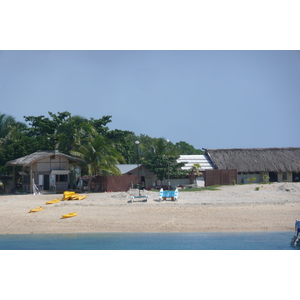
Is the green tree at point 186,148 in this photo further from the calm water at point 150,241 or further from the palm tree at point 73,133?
the calm water at point 150,241

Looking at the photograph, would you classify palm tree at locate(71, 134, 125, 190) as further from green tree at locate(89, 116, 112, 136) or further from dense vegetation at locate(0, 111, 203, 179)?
green tree at locate(89, 116, 112, 136)

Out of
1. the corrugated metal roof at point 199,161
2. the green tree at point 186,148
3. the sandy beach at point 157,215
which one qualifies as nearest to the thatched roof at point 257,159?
the corrugated metal roof at point 199,161

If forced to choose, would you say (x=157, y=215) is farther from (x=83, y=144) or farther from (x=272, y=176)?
(x=272, y=176)

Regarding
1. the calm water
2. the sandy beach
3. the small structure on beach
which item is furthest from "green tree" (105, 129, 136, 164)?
the calm water

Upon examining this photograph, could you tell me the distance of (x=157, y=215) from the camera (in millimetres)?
17125

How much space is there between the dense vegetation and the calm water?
12.0 meters

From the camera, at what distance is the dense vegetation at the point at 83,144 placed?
27.9 metres

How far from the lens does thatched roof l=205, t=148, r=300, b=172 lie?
3578 cm

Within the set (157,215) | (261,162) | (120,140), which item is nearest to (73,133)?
(120,140)

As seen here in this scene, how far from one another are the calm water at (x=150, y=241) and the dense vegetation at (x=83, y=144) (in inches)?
472

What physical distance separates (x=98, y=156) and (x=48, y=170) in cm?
402

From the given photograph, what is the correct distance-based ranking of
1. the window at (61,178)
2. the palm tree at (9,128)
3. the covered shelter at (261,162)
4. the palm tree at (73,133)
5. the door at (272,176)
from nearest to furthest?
the window at (61,178) < the palm tree at (73,133) < the palm tree at (9,128) < the covered shelter at (261,162) < the door at (272,176)

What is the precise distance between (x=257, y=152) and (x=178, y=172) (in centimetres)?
1095

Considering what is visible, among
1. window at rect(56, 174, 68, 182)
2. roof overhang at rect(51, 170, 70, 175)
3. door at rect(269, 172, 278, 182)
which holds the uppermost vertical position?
roof overhang at rect(51, 170, 70, 175)
